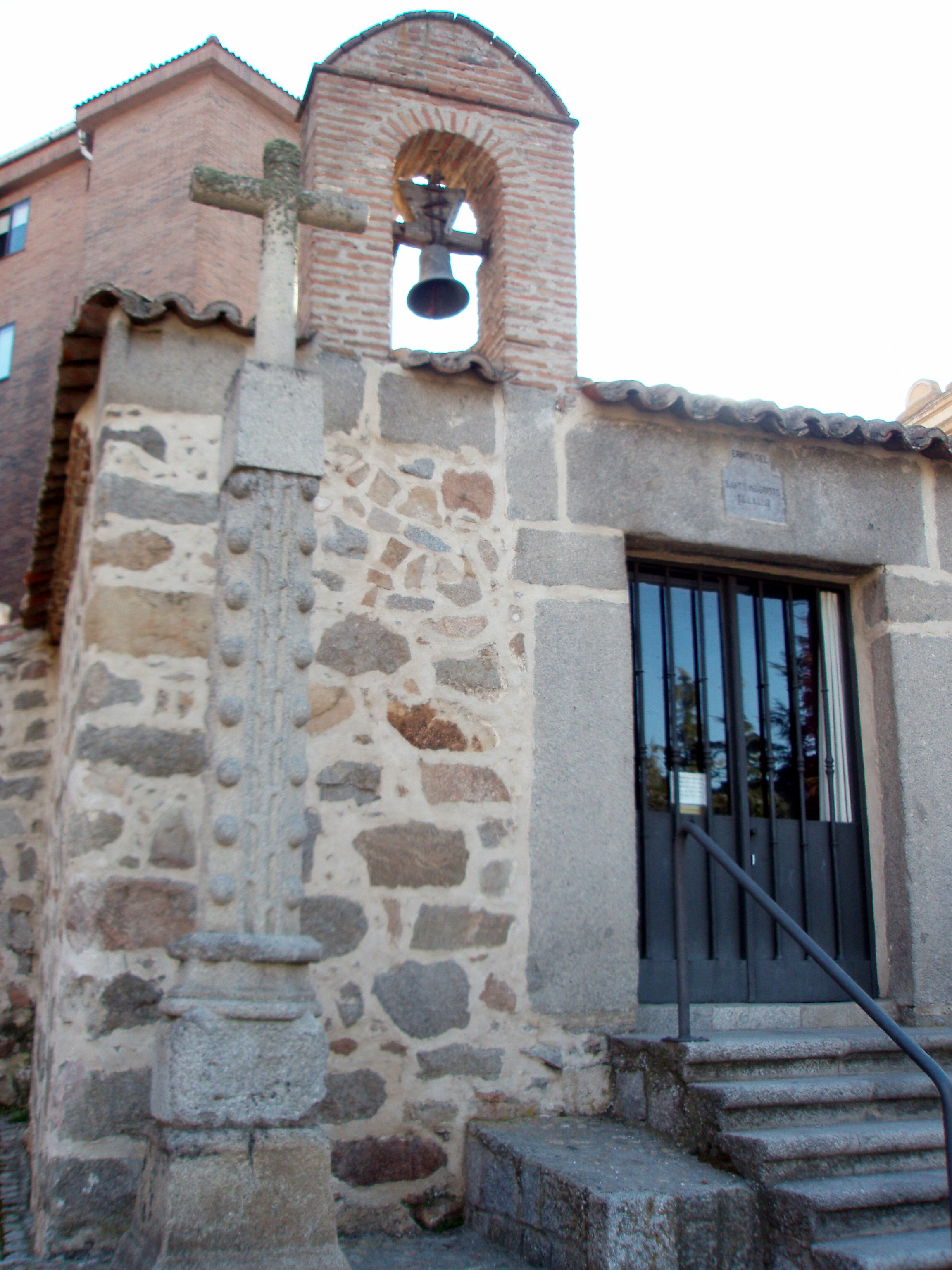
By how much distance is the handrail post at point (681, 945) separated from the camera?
3.98m

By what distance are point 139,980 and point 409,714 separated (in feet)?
4.56

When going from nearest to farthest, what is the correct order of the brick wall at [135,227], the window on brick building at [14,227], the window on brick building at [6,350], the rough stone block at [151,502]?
the rough stone block at [151,502] < the brick wall at [135,227] < the window on brick building at [6,350] < the window on brick building at [14,227]

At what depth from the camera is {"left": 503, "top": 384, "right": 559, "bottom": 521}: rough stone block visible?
4.76 m

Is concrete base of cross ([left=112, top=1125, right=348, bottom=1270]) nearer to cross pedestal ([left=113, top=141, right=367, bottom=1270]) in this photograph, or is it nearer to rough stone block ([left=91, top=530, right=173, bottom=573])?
cross pedestal ([left=113, top=141, right=367, bottom=1270])

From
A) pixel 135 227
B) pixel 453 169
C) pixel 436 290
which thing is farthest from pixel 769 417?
pixel 135 227

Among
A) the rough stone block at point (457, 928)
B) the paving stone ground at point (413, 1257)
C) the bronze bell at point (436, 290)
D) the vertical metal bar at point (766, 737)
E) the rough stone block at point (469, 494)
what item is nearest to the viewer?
the paving stone ground at point (413, 1257)

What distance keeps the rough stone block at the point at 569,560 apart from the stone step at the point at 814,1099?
2050 millimetres

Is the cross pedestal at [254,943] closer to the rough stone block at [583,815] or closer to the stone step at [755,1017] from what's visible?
the rough stone block at [583,815]

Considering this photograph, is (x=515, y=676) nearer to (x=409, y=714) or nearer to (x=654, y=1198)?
(x=409, y=714)

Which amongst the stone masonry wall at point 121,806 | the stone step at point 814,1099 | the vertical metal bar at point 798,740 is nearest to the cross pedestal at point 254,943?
the stone masonry wall at point 121,806

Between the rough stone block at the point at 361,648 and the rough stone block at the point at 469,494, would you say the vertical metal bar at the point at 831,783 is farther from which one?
the rough stone block at the point at 361,648

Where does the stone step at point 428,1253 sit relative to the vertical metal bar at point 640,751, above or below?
below

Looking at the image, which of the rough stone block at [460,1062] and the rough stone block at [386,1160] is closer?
the rough stone block at [386,1160]

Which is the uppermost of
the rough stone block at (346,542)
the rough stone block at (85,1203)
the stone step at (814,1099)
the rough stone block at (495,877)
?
the rough stone block at (346,542)
